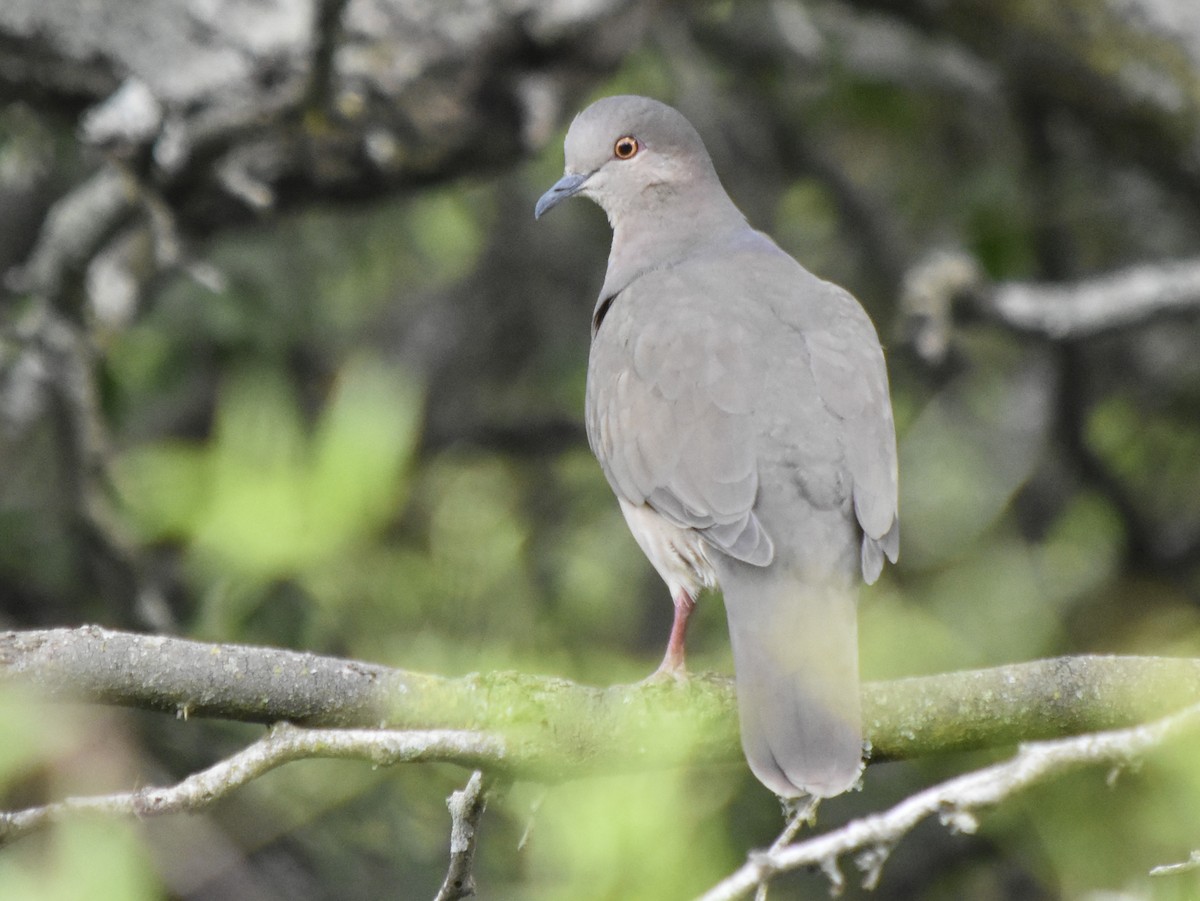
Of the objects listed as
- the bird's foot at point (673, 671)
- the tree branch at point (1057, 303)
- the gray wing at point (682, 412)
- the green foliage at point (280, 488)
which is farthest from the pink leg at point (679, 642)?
the tree branch at point (1057, 303)

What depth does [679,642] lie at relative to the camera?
342 centimetres

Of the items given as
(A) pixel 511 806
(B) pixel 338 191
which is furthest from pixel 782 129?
(A) pixel 511 806

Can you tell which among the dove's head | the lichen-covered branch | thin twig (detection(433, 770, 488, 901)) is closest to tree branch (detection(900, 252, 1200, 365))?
the dove's head

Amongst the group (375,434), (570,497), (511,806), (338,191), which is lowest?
(570,497)

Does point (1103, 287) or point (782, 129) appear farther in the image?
point (782, 129)

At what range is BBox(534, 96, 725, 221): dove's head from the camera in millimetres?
4203

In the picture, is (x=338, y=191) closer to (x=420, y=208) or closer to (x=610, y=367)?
(x=420, y=208)

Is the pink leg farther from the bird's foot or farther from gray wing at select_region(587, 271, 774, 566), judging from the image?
gray wing at select_region(587, 271, 774, 566)

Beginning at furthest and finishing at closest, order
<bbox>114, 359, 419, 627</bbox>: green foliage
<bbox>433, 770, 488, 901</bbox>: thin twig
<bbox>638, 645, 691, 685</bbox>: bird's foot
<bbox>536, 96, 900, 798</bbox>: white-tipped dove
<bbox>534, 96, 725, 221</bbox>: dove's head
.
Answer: <bbox>534, 96, 725, 221</bbox>: dove's head, <bbox>638, 645, 691, 685</bbox>: bird's foot, <bbox>536, 96, 900, 798</bbox>: white-tipped dove, <bbox>114, 359, 419, 627</bbox>: green foliage, <bbox>433, 770, 488, 901</bbox>: thin twig

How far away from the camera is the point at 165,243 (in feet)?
13.1

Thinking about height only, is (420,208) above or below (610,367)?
below

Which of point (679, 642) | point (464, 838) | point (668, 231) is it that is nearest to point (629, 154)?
point (668, 231)

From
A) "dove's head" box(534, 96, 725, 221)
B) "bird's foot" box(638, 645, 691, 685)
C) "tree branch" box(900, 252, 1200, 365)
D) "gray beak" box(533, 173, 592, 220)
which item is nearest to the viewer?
"bird's foot" box(638, 645, 691, 685)

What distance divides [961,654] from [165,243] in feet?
8.03
